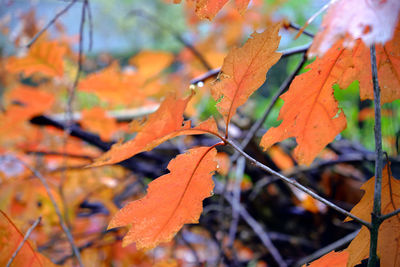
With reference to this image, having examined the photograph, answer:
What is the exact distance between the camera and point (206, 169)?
0.32 m

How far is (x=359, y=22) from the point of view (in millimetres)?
211

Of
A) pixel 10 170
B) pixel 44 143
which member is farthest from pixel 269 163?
pixel 44 143

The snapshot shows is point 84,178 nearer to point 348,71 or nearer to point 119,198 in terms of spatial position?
point 119,198

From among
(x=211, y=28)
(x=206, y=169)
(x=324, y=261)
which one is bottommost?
(x=324, y=261)

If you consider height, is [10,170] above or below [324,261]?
above

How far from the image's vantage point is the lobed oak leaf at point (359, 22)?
0.66 ft

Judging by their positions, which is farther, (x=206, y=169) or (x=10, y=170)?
(x=10, y=170)

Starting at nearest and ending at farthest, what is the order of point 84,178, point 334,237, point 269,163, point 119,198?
point 334,237 < point 269,163 < point 119,198 < point 84,178

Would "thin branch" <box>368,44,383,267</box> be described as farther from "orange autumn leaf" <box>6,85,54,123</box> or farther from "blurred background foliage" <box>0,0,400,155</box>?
"orange autumn leaf" <box>6,85,54,123</box>

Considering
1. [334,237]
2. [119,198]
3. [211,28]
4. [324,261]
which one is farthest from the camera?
[211,28]

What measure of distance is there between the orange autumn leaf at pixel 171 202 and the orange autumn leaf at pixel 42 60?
2.15 ft

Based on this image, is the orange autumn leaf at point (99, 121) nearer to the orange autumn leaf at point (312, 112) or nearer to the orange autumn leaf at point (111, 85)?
the orange autumn leaf at point (111, 85)

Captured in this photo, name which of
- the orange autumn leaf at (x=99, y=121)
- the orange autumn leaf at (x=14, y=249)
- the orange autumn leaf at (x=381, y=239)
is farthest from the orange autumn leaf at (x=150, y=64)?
the orange autumn leaf at (x=381, y=239)

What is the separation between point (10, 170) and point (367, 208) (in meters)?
0.99
